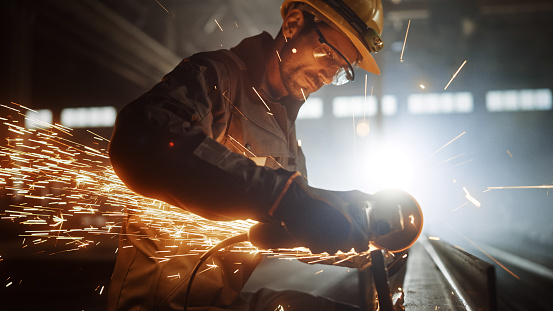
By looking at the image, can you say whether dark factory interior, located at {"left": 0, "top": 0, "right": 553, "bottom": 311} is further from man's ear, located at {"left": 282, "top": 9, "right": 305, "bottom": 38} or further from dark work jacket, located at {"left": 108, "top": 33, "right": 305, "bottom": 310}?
man's ear, located at {"left": 282, "top": 9, "right": 305, "bottom": 38}

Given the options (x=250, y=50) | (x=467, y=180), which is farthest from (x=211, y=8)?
(x=467, y=180)

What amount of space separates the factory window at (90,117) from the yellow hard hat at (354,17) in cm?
837

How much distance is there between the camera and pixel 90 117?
30.5 ft

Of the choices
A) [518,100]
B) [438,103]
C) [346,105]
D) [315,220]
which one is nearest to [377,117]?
[346,105]

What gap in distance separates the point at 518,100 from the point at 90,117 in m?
13.2

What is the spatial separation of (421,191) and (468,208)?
2331mm

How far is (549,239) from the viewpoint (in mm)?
8141

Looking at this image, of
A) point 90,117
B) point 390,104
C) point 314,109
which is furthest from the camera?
point 314,109

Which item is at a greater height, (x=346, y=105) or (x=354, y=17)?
(x=346, y=105)

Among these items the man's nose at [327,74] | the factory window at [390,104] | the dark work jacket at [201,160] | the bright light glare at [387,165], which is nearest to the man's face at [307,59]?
the man's nose at [327,74]

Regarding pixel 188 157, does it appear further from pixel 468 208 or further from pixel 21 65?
pixel 468 208

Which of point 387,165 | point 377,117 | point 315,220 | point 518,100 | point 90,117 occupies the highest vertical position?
point 518,100

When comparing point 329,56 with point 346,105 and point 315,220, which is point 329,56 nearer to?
point 315,220

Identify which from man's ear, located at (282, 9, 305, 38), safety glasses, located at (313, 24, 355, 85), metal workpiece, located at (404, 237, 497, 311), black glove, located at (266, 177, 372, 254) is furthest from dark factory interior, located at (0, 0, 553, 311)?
man's ear, located at (282, 9, 305, 38)
